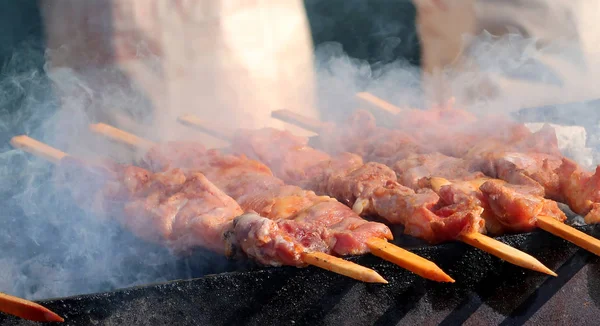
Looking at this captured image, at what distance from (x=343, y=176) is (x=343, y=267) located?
1.36 m

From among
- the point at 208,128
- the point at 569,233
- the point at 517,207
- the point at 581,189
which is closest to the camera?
the point at 569,233

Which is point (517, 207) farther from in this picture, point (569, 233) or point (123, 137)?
point (123, 137)

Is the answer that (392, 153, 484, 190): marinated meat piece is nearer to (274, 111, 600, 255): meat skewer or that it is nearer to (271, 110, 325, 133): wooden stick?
(274, 111, 600, 255): meat skewer

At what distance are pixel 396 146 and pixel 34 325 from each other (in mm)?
2538

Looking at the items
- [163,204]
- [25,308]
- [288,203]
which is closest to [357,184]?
[288,203]

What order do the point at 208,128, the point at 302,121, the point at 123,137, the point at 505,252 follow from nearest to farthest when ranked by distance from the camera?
the point at 505,252, the point at 123,137, the point at 208,128, the point at 302,121

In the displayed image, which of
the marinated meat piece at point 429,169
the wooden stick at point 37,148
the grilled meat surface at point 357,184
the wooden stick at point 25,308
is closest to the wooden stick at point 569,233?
the grilled meat surface at point 357,184

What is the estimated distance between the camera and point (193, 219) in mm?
3057

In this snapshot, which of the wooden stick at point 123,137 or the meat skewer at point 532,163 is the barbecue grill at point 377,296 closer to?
the meat skewer at point 532,163

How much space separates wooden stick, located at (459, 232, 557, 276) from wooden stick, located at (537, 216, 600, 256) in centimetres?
18

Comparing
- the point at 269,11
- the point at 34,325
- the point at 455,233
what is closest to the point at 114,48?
the point at 269,11

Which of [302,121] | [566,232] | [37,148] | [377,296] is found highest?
[566,232]

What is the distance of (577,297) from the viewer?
8.96 feet

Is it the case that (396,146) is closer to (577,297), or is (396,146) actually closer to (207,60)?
(577,297)
